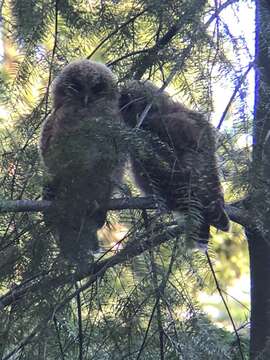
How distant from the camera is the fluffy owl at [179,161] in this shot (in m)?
2.02

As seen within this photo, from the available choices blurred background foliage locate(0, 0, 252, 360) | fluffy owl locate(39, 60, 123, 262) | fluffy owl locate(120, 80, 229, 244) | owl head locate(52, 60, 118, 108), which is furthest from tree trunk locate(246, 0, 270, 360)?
owl head locate(52, 60, 118, 108)

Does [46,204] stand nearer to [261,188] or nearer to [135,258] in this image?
[135,258]

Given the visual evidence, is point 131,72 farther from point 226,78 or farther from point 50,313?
point 50,313

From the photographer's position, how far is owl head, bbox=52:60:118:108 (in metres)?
3.16

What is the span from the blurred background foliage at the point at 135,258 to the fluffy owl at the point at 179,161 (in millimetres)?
71

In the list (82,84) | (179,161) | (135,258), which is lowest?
(135,258)

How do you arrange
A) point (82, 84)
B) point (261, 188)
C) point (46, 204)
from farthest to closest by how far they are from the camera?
1. point (82, 84)
2. point (46, 204)
3. point (261, 188)

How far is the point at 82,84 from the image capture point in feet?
10.9

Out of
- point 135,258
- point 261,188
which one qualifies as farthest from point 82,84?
point 261,188

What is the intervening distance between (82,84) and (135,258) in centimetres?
138

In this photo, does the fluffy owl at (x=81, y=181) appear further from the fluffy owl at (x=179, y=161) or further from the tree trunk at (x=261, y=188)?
the tree trunk at (x=261, y=188)

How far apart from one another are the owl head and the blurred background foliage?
46 cm

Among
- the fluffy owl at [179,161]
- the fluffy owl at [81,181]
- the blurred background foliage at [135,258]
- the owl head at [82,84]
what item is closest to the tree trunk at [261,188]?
the blurred background foliage at [135,258]

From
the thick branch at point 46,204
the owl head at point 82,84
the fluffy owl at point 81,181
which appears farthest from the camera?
the owl head at point 82,84
